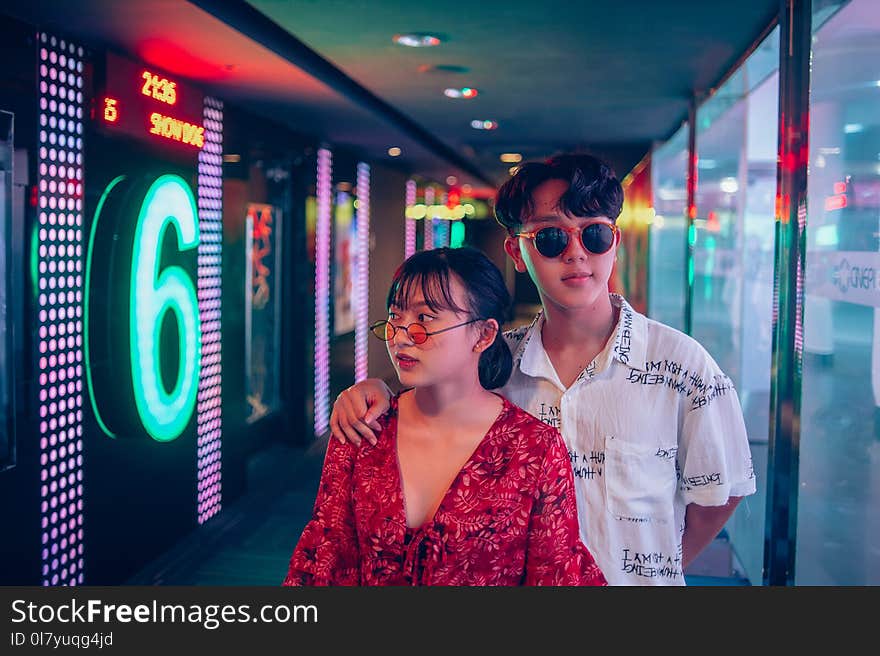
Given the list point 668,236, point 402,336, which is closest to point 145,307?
point 402,336

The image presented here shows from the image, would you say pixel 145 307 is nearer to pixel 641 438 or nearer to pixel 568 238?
pixel 568 238

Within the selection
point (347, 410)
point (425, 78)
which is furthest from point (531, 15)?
point (347, 410)

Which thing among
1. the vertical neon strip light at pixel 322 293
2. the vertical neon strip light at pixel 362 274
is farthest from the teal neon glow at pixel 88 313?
the vertical neon strip light at pixel 362 274

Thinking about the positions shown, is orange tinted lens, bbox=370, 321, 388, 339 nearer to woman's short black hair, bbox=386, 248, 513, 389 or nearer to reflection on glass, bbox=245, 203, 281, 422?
woman's short black hair, bbox=386, 248, 513, 389

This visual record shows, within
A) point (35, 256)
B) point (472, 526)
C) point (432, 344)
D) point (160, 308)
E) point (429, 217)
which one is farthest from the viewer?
point (429, 217)

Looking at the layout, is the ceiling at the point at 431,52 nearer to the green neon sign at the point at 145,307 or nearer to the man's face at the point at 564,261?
the green neon sign at the point at 145,307

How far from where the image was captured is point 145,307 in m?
4.02

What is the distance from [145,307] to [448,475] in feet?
9.34

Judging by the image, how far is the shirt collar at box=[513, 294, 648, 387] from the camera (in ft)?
5.61

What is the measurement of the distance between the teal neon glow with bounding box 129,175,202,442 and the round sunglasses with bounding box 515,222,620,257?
2.58m

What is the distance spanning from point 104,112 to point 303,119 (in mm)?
2680

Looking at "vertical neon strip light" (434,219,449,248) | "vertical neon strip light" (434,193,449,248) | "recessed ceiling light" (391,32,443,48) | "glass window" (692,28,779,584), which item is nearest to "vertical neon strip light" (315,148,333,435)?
"glass window" (692,28,779,584)

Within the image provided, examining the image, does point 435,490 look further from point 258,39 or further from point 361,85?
point 361,85

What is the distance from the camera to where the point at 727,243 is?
6.07 metres
